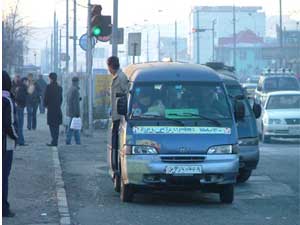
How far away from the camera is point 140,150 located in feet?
42.4

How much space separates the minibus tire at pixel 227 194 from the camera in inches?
525

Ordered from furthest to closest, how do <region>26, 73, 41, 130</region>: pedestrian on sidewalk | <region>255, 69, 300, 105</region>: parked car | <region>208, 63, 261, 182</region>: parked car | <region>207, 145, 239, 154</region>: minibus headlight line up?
<region>255, 69, 300, 105</region>: parked car, <region>26, 73, 41, 130</region>: pedestrian on sidewalk, <region>208, 63, 261, 182</region>: parked car, <region>207, 145, 239, 154</region>: minibus headlight

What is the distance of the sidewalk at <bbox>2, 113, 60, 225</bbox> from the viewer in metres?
11.7

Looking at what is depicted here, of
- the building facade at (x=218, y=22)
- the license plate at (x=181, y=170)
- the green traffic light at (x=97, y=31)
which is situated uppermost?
the building facade at (x=218, y=22)

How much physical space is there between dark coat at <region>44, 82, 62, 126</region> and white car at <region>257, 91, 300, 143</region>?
7.71 metres

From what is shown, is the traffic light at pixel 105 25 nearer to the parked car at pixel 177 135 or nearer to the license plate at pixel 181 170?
the parked car at pixel 177 135

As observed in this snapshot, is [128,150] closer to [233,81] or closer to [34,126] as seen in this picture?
[233,81]

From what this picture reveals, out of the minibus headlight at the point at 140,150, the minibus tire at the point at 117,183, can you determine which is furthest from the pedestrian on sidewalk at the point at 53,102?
the minibus headlight at the point at 140,150

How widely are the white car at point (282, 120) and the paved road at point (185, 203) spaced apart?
8565 mm

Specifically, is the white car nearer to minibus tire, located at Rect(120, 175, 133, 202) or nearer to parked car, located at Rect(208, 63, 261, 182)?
parked car, located at Rect(208, 63, 261, 182)

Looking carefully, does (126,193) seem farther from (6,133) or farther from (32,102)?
(32,102)

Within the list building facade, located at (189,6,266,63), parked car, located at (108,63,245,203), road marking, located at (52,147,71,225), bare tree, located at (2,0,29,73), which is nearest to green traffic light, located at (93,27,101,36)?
road marking, located at (52,147,71,225)

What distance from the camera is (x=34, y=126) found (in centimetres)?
3075

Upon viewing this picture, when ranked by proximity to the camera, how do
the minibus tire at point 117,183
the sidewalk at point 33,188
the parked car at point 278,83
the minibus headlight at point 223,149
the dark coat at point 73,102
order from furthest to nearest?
the parked car at point 278,83, the dark coat at point 73,102, the minibus tire at point 117,183, the minibus headlight at point 223,149, the sidewalk at point 33,188
